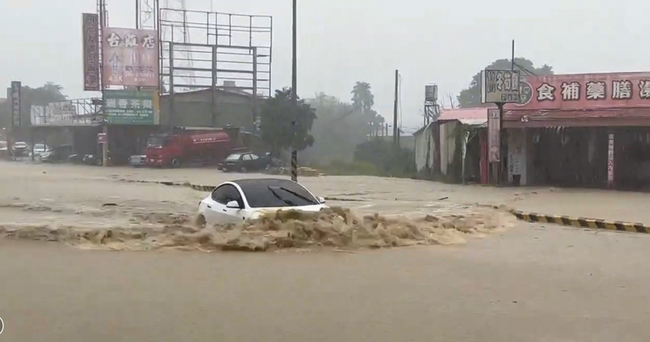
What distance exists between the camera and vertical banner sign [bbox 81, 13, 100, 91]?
156ft

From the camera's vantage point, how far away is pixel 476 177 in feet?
97.2

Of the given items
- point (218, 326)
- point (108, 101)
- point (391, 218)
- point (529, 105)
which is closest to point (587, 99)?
point (529, 105)

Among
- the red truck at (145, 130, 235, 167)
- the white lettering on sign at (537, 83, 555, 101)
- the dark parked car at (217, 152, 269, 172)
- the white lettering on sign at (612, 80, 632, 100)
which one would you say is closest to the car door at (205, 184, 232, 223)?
the white lettering on sign at (537, 83, 555, 101)

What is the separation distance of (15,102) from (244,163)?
26.8m

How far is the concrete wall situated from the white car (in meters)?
38.9

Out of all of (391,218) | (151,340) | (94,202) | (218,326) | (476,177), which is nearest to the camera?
(151,340)

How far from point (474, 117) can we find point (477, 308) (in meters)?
24.4

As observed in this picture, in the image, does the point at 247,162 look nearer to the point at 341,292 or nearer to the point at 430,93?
the point at 430,93

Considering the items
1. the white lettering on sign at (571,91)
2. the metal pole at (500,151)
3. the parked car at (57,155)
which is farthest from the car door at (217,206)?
the parked car at (57,155)

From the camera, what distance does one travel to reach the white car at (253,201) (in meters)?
12.3

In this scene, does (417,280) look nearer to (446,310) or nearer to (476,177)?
(446,310)

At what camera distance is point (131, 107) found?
4862 centimetres

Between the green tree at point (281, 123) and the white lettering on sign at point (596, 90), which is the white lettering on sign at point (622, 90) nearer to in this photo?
the white lettering on sign at point (596, 90)

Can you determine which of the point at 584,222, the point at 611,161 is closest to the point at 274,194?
the point at 584,222
